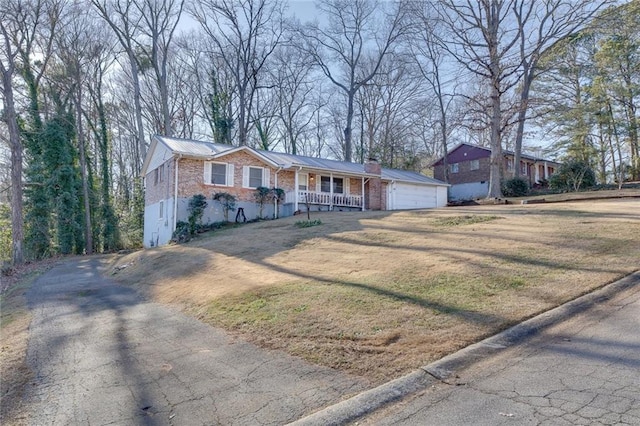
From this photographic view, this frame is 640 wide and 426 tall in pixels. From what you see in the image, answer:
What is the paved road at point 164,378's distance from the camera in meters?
3.54

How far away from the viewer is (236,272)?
30.5 ft

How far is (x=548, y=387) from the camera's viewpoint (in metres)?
3.25

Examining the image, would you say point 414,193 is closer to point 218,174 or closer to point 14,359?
point 218,174

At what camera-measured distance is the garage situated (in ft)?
87.1

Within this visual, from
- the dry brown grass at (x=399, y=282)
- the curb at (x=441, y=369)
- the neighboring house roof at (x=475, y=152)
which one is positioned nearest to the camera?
the curb at (x=441, y=369)

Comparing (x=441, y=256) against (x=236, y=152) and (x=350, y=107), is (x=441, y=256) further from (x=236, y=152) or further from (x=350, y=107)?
(x=350, y=107)

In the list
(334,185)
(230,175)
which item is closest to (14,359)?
(230,175)

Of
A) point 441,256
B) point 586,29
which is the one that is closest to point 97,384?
point 441,256

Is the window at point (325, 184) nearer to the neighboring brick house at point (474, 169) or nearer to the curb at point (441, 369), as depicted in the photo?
the neighboring brick house at point (474, 169)

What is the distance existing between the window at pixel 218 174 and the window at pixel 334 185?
584 cm

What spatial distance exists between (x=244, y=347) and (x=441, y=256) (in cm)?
432

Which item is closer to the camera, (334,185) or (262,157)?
(262,157)

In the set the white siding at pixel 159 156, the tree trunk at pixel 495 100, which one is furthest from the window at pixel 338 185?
the white siding at pixel 159 156

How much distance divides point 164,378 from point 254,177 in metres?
18.6
